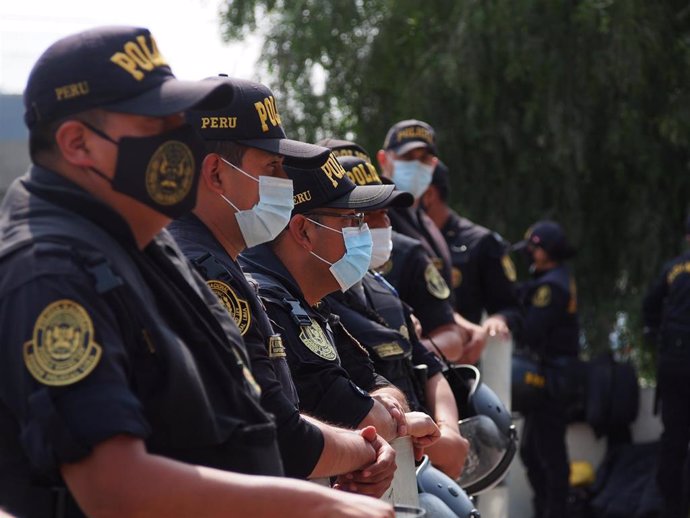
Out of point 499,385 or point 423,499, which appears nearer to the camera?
point 423,499

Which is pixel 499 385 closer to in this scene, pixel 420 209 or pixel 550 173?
pixel 420 209

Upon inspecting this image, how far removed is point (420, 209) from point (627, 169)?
4.55 m

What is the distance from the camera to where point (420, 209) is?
7.00 meters

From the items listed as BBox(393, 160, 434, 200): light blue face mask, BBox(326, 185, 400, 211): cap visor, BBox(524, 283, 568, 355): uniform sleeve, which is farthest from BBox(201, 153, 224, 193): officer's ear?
BBox(524, 283, 568, 355): uniform sleeve

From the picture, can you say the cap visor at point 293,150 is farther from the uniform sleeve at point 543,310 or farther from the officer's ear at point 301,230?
the uniform sleeve at point 543,310

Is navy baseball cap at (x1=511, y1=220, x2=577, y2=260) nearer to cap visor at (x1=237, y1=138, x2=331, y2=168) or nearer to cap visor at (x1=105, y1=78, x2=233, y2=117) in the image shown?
cap visor at (x1=237, y1=138, x2=331, y2=168)

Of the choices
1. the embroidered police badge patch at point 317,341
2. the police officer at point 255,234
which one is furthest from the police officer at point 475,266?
the police officer at point 255,234

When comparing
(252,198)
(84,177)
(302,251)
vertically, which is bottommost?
(302,251)

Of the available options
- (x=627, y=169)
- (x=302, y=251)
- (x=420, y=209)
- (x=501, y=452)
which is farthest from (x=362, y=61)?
(x=302, y=251)

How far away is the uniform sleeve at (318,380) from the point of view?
12.2 feet

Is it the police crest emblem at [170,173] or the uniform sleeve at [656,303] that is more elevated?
the police crest emblem at [170,173]

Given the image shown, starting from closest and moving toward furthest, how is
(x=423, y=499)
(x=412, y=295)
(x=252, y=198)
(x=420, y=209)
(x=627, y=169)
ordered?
1. (x=252, y=198)
2. (x=423, y=499)
3. (x=412, y=295)
4. (x=420, y=209)
5. (x=627, y=169)

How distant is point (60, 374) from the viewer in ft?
7.07

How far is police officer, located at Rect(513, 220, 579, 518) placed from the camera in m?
9.27
